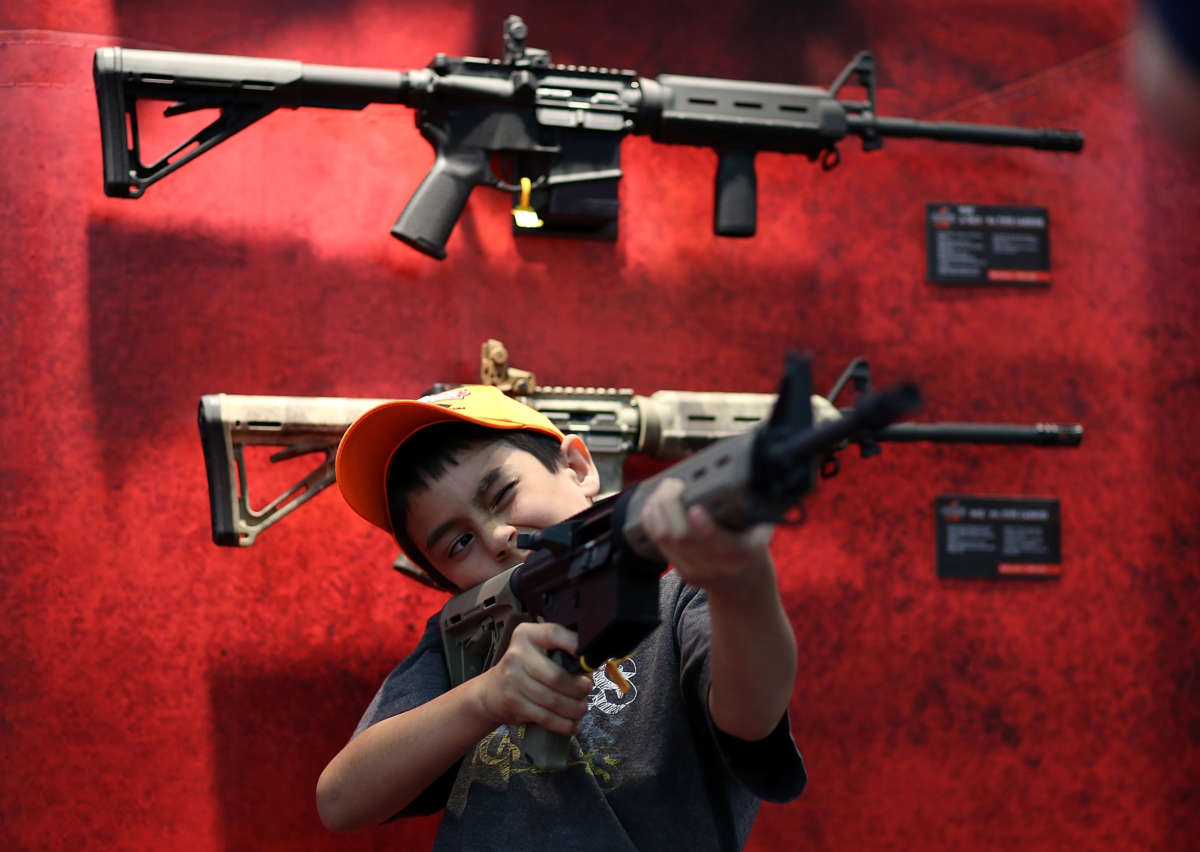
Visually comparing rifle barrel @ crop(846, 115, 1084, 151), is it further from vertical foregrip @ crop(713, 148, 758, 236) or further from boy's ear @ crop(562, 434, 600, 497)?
boy's ear @ crop(562, 434, 600, 497)

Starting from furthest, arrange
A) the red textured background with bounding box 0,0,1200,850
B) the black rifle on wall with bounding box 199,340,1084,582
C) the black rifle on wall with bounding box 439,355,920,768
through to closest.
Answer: the red textured background with bounding box 0,0,1200,850 < the black rifle on wall with bounding box 199,340,1084,582 < the black rifle on wall with bounding box 439,355,920,768

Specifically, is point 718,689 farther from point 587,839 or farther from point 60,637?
point 60,637

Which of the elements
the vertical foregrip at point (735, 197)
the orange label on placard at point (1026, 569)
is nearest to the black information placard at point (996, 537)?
the orange label on placard at point (1026, 569)

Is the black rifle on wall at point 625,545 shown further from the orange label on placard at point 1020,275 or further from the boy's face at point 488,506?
the orange label on placard at point 1020,275

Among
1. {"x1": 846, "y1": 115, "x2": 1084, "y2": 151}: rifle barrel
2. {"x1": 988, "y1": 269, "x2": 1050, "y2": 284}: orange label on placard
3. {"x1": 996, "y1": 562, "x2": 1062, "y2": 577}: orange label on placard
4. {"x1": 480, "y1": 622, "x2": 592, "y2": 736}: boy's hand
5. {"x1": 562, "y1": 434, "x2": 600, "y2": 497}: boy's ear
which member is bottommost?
{"x1": 996, "y1": 562, "x2": 1062, "y2": 577}: orange label on placard

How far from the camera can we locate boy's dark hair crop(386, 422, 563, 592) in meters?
1.07

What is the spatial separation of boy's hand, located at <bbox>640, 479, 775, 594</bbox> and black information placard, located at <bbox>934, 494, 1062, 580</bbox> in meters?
1.26

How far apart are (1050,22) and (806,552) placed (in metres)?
1.10

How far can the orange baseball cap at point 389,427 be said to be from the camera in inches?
42.1

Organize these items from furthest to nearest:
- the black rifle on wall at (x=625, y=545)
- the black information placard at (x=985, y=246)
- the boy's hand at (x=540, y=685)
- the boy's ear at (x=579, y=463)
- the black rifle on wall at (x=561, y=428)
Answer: the black information placard at (x=985, y=246) < the black rifle on wall at (x=561, y=428) < the boy's ear at (x=579, y=463) < the boy's hand at (x=540, y=685) < the black rifle on wall at (x=625, y=545)

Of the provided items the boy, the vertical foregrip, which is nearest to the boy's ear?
the boy

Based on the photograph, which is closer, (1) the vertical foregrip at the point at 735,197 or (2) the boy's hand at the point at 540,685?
(2) the boy's hand at the point at 540,685

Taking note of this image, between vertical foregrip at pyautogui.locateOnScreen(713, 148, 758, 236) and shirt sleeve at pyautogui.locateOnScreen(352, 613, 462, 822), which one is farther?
vertical foregrip at pyautogui.locateOnScreen(713, 148, 758, 236)

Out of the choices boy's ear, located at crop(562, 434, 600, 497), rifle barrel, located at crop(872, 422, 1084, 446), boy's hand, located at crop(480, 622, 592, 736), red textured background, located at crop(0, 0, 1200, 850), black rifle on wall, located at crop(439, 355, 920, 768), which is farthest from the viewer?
rifle barrel, located at crop(872, 422, 1084, 446)
